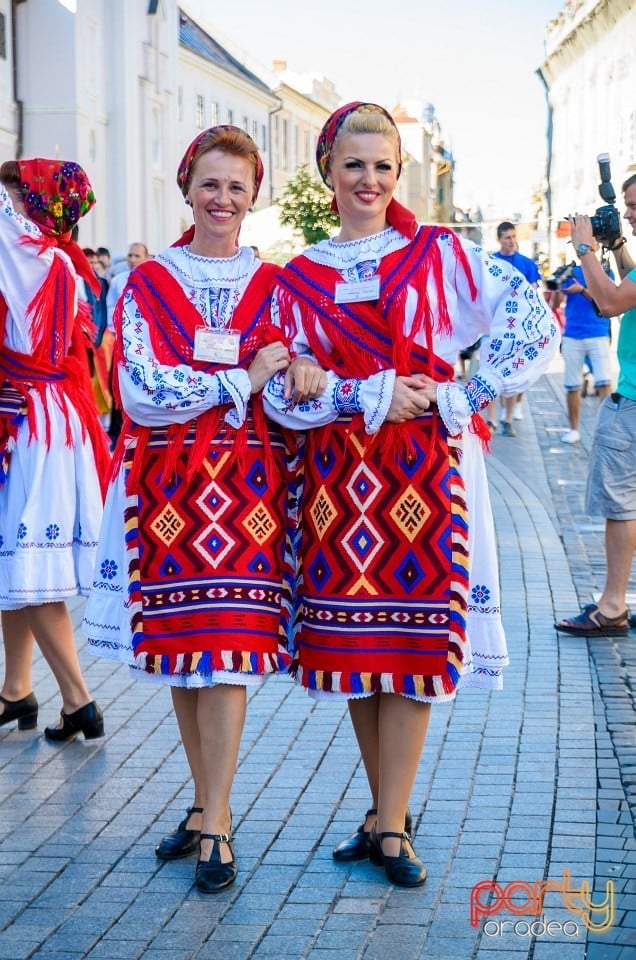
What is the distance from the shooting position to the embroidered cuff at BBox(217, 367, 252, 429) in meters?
4.14

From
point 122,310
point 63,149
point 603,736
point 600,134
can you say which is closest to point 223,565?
point 122,310

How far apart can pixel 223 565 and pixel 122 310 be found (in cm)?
79

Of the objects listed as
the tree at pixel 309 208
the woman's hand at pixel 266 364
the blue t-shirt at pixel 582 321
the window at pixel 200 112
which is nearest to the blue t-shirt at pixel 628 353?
the woman's hand at pixel 266 364

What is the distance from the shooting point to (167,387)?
163 inches

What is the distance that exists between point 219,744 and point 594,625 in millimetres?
3376

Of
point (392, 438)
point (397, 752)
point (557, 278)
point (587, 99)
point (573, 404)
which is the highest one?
point (587, 99)

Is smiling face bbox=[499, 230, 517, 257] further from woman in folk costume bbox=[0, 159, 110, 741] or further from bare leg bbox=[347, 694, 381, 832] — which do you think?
bare leg bbox=[347, 694, 381, 832]

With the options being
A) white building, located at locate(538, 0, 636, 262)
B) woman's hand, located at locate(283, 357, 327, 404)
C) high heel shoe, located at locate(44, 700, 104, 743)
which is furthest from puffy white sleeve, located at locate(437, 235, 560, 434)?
white building, located at locate(538, 0, 636, 262)

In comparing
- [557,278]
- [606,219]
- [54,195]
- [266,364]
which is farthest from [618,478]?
[557,278]

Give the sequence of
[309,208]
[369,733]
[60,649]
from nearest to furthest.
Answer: [369,733] < [60,649] < [309,208]

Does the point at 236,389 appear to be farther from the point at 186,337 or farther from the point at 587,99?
the point at 587,99

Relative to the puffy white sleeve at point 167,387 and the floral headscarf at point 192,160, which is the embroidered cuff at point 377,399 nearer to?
the puffy white sleeve at point 167,387

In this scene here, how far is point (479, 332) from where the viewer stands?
14.0ft

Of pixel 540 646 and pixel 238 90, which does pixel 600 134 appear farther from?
pixel 540 646
